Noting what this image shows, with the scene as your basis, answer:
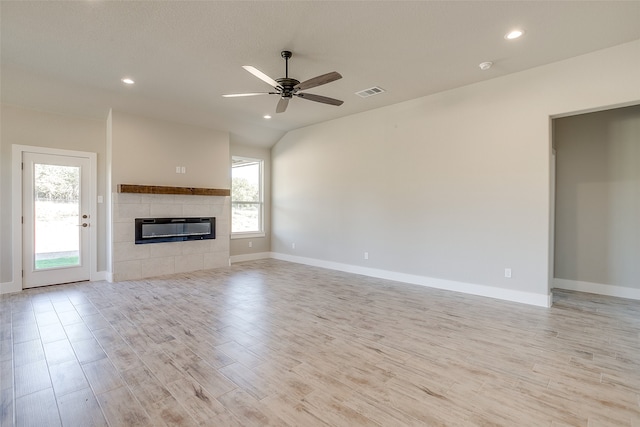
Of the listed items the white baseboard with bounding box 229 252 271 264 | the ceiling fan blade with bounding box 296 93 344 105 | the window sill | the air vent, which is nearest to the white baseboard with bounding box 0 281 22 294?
Answer: the white baseboard with bounding box 229 252 271 264

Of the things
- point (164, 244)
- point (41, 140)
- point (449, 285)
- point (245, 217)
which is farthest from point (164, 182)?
point (449, 285)

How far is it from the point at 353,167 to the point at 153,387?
470cm

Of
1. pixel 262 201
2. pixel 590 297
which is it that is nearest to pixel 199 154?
pixel 262 201

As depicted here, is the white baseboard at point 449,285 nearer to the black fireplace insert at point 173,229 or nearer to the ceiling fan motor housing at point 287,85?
the black fireplace insert at point 173,229

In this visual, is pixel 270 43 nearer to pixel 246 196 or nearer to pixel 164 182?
pixel 164 182

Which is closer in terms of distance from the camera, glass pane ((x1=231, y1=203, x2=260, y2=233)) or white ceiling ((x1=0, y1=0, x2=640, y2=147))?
white ceiling ((x1=0, y1=0, x2=640, y2=147))

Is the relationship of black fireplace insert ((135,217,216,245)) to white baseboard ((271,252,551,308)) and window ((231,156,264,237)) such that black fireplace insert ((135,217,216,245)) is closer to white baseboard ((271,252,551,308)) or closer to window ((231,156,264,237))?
window ((231,156,264,237))

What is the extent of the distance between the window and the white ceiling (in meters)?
2.57

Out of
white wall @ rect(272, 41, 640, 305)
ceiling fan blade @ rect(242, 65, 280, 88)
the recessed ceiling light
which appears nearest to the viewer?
ceiling fan blade @ rect(242, 65, 280, 88)

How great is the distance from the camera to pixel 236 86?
14.5 feet

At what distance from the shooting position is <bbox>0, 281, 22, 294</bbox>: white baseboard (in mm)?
4504

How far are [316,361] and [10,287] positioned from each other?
499cm

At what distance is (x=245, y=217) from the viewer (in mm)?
7395

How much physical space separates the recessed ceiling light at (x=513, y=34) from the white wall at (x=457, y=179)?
100cm
